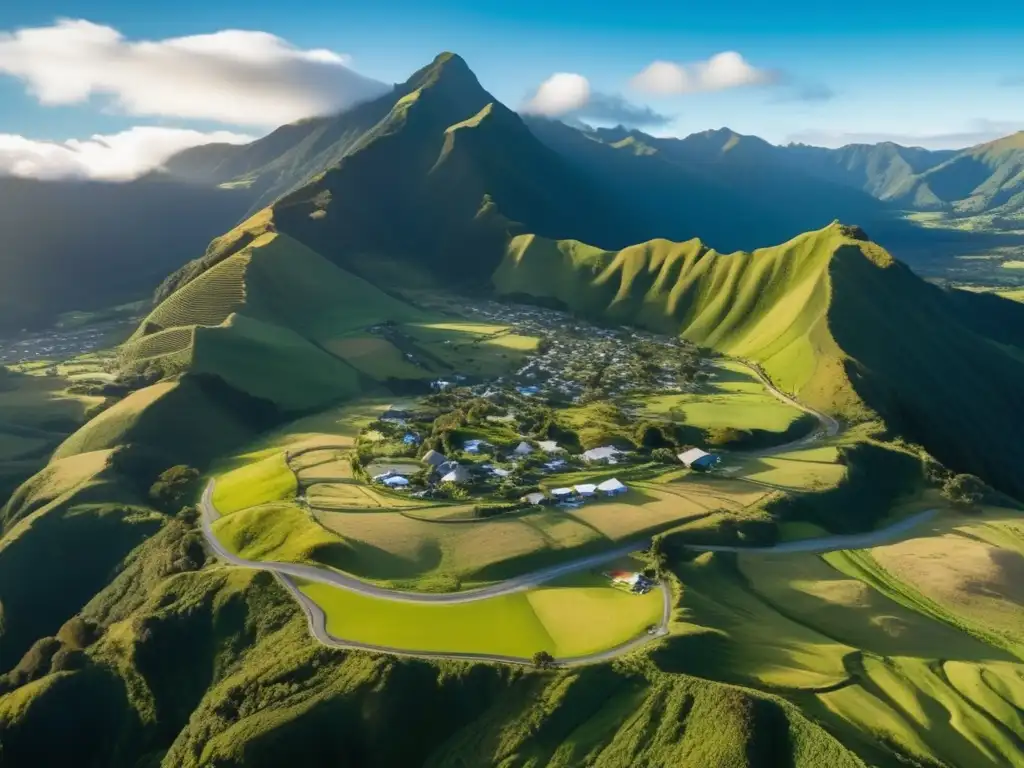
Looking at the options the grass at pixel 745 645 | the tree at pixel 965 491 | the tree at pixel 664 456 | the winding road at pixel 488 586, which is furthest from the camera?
the tree at pixel 664 456

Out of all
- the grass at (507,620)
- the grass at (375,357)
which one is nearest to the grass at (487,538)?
the grass at (507,620)

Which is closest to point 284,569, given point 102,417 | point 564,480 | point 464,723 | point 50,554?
point 464,723

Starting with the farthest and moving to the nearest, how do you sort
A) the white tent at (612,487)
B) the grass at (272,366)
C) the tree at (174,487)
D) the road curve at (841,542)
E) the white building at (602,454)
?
the grass at (272,366)
the tree at (174,487)
the white building at (602,454)
the white tent at (612,487)
the road curve at (841,542)

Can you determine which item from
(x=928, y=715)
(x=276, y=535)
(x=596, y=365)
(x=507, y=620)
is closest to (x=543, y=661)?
(x=507, y=620)

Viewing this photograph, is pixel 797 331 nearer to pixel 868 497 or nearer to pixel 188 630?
pixel 868 497

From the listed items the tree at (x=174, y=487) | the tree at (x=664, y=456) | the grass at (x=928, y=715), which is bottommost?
the tree at (x=174, y=487)

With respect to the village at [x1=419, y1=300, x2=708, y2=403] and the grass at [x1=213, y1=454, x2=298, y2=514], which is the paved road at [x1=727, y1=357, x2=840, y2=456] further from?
the grass at [x1=213, y1=454, x2=298, y2=514]

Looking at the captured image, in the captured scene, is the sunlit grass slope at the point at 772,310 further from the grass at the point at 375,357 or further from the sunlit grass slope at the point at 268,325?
the sunlit grass slope at the point at 268,325
